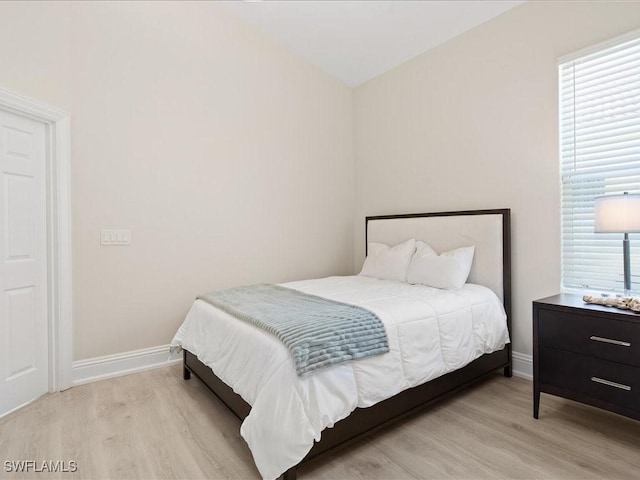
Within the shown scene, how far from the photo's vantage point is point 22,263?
95.3 inches

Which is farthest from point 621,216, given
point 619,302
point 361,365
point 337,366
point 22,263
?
point 22,263

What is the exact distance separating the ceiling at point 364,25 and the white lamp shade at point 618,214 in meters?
1.83

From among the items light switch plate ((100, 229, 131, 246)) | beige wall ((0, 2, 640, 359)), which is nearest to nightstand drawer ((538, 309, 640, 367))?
beige wall ((0, 2, 640, 359))

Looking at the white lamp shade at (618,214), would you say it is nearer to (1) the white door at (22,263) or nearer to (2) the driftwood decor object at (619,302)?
(2) the driftwood decor object at (619,302)

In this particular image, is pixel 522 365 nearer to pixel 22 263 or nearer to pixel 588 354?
pixel 588 354

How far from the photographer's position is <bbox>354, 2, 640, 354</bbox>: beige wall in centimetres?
263

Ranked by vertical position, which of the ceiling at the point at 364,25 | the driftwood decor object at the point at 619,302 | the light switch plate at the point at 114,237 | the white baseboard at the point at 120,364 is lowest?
the white baseboard at the point at 120,364

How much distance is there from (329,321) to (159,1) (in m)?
3.16

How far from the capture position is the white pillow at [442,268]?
9.11 feet

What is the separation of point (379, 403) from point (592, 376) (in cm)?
120

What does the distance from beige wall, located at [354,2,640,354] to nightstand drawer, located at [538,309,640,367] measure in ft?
2.23

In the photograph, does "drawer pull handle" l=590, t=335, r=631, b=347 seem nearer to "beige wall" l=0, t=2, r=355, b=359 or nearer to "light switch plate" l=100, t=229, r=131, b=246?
"beige wall" l=0, t=2, r=355, b=359

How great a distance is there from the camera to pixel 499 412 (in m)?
2.25

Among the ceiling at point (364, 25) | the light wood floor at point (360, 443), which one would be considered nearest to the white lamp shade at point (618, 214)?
the light wood floor at point (360, 443)
